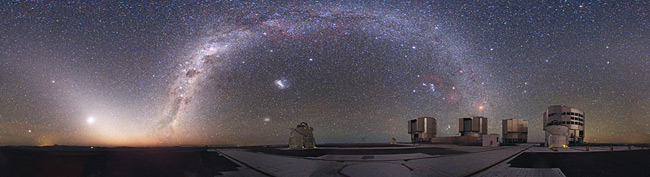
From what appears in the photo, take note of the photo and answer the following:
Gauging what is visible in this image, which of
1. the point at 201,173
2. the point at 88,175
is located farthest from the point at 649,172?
the point at 88,175

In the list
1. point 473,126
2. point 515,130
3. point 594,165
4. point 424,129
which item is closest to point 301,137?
point 594,165

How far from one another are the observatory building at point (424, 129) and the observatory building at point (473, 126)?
723 centimetres

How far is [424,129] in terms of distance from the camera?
85938 mm

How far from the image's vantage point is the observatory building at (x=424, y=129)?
280 feet

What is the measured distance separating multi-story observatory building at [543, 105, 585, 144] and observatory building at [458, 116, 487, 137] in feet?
51.6

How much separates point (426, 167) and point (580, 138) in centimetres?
7003

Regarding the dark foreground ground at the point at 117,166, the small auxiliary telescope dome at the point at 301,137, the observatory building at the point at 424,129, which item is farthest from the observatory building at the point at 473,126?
the dark foreground ground at the point at 117,166

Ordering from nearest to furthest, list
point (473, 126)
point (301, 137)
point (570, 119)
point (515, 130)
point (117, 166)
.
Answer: point (117, 166) < point (301, 137) < point (570, 119) < point (473, 126) < point (515, 130)

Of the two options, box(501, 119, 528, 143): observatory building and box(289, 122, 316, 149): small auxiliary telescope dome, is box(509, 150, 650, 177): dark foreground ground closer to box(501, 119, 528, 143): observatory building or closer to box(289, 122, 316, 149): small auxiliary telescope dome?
box(289, 122, 316, 149): small auxiliary telescope dome

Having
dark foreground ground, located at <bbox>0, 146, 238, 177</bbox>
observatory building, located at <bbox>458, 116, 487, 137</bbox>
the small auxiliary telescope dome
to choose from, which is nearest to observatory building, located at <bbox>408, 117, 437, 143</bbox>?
observatory building, located at <bbox>458, 116, 487, 137</bbox>

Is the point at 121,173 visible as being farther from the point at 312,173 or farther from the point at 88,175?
the point at 312,173

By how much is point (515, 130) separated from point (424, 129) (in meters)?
24.3

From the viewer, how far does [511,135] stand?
8219cm

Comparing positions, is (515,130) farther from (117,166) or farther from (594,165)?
(117,166)
